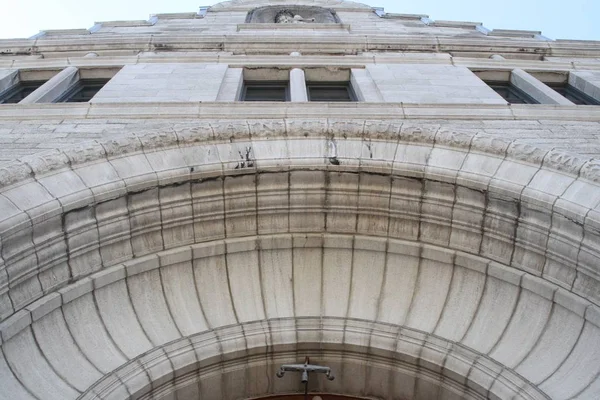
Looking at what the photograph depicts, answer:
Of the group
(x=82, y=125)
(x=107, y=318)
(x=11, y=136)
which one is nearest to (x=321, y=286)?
(x=107, y=318)

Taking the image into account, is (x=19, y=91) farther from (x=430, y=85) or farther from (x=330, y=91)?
(x=430, y=85)

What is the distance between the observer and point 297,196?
23.5 ft

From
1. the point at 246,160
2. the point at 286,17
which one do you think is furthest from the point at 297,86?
the point at 286,17

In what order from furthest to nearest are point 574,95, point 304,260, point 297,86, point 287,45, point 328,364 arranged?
point 287,45
point 574,95
point 297,86
point 304,260
point 328,364

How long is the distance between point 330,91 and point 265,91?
50.3 inches

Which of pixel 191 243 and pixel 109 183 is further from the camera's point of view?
pixel 191 243

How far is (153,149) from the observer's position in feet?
22.7

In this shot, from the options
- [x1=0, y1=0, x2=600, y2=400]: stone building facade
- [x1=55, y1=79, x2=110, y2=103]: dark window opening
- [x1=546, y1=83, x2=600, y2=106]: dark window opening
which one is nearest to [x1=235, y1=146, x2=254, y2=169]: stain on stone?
[x1=0, y1=0, x2=600, y2=400]: stone building facade

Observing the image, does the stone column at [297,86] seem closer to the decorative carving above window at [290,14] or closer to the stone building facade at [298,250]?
the stone building facade at [298,250]

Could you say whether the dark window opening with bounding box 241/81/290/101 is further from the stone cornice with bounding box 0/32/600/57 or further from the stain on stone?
the stain on stone

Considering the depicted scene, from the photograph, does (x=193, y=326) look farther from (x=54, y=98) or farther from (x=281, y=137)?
(x=54, y=98)

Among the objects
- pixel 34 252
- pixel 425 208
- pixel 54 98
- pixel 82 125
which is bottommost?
pixel 34 252

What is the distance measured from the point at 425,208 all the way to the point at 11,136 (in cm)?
558

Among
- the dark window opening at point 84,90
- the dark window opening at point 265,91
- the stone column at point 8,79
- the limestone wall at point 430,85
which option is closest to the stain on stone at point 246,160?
the limestone wall at point 430,85
